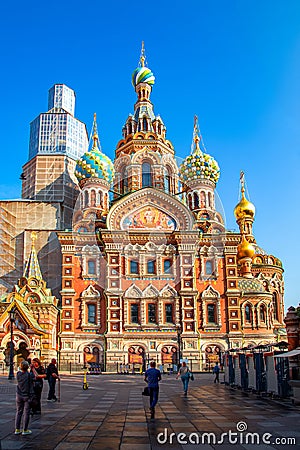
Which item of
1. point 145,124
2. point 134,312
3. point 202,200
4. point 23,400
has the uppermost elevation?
point 145,124

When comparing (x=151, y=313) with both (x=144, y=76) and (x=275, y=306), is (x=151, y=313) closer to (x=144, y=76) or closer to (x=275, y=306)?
(x=275, y=306)

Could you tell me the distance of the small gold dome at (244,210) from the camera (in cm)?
5702

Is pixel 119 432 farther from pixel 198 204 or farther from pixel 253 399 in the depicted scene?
pixel 198 204

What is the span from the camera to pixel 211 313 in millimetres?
43125

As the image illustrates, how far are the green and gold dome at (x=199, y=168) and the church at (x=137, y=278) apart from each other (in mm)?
104

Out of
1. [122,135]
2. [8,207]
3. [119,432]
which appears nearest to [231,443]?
[119,432]

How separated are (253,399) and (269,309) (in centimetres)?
2945

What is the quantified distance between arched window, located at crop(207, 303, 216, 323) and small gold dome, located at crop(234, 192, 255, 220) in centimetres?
1654

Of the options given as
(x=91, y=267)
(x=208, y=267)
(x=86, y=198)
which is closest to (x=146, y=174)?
(x=86, y=198)

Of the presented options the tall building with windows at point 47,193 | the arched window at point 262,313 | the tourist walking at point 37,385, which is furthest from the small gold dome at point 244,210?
the tourist walking at point 37,385

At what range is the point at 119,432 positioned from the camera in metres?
10.6
